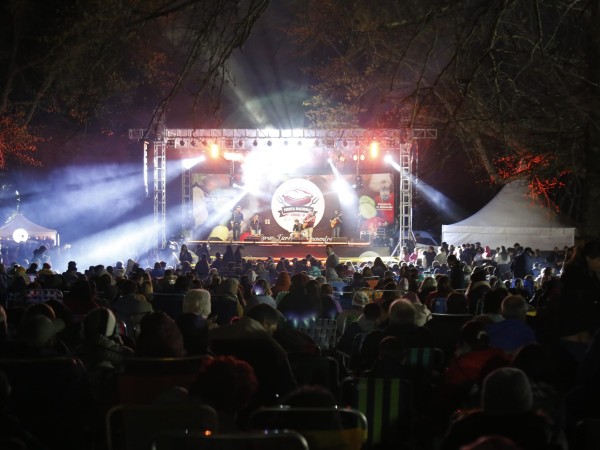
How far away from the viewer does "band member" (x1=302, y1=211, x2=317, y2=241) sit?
3312cm

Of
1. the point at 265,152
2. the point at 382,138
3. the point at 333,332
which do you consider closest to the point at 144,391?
the point at 333,332

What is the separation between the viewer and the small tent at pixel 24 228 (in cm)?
3045

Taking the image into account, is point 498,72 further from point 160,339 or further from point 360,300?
point 160,339

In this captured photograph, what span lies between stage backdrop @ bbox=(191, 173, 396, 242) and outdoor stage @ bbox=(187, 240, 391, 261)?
1.08ft

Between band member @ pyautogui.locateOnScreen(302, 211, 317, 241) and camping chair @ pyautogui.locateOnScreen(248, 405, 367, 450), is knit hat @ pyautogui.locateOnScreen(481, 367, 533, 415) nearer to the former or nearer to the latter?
camping chair @ pyautogui.locateOnScreen(248, 405, 367, 450)

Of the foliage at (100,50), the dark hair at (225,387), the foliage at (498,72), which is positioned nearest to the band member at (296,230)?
the foliage at (498,72)

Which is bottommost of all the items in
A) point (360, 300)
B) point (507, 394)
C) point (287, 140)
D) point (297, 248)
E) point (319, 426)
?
point (297, 248)

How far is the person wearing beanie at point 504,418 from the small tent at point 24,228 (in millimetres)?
28893

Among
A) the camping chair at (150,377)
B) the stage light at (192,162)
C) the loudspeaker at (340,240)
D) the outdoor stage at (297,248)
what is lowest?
the outdoor stage at (297,248)

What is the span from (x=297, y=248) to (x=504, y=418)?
29500 millimetres

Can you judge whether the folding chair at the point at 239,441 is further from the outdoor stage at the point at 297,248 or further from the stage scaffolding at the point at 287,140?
the outdoor stage at the point at 297,248

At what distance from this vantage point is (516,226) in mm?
27609

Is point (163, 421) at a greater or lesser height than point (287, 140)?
lesser

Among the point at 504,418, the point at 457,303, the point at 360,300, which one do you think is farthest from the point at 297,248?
the point at 504,418
